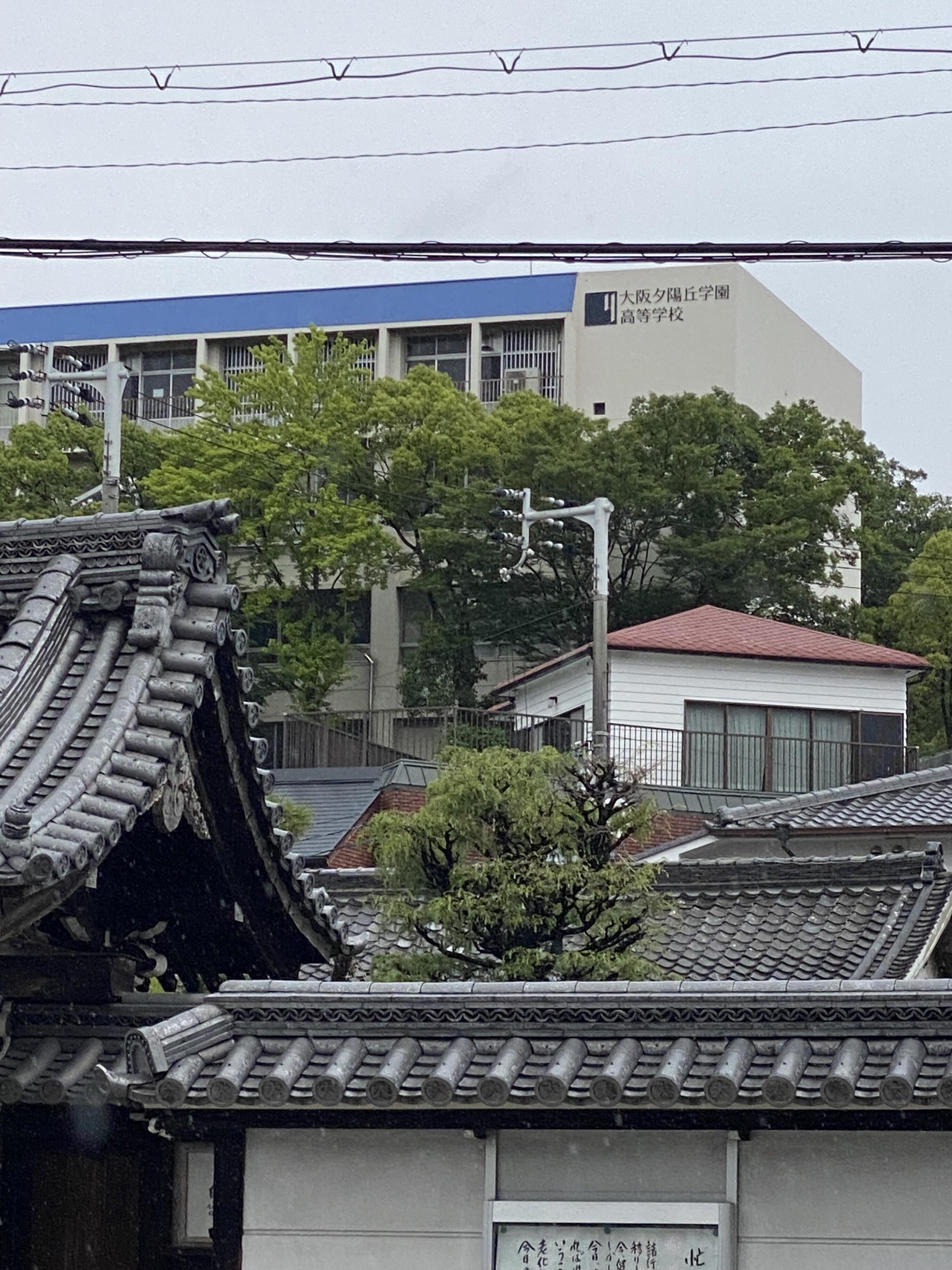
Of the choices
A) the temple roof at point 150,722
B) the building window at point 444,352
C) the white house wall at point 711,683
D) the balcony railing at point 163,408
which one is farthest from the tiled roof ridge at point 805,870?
the balcony railing at point 163,408

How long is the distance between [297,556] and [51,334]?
1755 cm

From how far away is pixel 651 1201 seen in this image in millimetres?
9055

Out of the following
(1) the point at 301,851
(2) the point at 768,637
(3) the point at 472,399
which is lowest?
(1) the point at 301,851

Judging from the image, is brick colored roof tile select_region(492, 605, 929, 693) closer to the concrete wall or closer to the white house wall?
the white house wall

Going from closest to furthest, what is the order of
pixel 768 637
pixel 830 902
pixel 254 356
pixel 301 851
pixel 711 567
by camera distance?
pixel 830 902
pixel 301 851
pixel 768 637
pixel 711 567
pixel 254 356

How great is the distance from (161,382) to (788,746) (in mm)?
31405

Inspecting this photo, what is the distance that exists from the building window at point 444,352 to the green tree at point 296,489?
8.71 meters

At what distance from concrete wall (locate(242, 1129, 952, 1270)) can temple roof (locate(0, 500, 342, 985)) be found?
205 cm

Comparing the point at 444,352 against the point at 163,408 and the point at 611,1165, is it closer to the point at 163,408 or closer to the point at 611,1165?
the point at 163,408

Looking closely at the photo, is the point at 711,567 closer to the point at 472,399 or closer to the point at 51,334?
the point at 472,399

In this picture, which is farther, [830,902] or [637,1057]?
[830,902]

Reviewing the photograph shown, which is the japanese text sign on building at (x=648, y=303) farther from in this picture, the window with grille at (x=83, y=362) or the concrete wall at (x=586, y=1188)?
the concrete wall at (x=586, y=1188)

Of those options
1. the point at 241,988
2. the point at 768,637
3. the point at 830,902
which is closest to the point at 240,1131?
the point at 241,988

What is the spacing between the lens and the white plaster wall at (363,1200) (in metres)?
9.33
